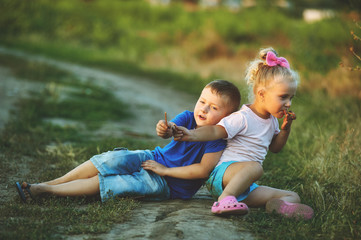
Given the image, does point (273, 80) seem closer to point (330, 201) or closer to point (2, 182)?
point (330, 201)

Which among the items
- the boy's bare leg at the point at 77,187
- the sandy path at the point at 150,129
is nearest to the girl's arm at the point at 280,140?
the sandy path at the point at 150,129

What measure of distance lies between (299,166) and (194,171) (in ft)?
5.41

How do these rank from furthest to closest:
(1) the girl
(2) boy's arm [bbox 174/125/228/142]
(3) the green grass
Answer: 1. (3) the green grass
2. (1) the girl
3. (2) boy's arm [bbox 174/125/228/142]

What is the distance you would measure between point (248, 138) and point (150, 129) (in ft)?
11.2

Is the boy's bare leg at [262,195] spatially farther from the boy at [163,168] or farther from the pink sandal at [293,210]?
the boy at [163,168]

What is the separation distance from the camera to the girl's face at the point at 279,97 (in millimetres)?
3256

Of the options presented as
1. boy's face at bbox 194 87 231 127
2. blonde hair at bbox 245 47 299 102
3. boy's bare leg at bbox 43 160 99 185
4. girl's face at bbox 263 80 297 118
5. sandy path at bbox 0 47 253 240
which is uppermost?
blonde hair at bbox 245 47 299 102

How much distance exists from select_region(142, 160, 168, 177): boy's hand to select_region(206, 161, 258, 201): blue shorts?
0.35 metres

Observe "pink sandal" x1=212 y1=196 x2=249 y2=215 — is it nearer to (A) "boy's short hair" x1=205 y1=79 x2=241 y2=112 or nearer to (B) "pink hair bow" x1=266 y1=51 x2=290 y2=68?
(A) "boy's short hair" x1=205 y1=79 x2=241 y2=112

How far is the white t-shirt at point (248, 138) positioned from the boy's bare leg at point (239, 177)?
10 centimetres

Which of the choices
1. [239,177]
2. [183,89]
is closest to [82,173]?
[239,177]

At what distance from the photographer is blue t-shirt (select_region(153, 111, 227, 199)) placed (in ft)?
11.1

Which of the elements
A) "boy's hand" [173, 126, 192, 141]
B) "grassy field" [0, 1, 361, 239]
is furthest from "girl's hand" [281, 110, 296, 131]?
"boy's hand" [173, 126, 192, 141]

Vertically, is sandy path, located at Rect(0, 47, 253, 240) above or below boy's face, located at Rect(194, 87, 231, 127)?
below
